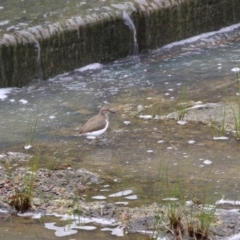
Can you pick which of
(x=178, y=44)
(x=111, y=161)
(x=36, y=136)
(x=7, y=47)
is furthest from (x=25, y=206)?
(x=178, y=44)

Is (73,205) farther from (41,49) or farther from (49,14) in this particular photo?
(49,14)

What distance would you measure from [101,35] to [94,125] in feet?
10.5

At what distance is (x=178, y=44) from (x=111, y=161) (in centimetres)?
455

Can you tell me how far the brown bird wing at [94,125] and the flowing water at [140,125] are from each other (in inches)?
5.8

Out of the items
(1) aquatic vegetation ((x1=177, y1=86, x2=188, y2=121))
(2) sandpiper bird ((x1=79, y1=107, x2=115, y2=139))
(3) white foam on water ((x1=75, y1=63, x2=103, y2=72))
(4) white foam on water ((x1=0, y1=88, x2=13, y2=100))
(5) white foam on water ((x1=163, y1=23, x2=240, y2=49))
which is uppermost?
(2) sandpiper bird ((x1=79, y1=107, x2=115, y2=139))

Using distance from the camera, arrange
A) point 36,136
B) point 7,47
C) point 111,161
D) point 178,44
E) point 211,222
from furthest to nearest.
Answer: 1. point 178,44
2. point 7,47
3. point 36,136
4. point 111,161
5. point 211,222

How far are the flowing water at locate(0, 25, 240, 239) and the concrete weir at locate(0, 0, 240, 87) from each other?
0.16 metres

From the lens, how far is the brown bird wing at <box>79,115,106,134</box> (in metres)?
6.68

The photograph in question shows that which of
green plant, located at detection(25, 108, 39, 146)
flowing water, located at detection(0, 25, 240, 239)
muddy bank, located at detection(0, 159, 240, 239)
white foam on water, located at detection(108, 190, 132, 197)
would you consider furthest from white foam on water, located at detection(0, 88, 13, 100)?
white foam on water, located at detection(108, 190, 132, 197)

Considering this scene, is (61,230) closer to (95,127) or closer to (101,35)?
Answer: (95,127)

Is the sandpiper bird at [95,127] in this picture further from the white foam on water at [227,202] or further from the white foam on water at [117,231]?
the white foam on water at [117,231]

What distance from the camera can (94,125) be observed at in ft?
21.9

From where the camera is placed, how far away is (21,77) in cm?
890

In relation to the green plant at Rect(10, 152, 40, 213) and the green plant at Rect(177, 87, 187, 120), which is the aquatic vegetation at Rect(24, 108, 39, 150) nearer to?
the green plant at Rect(10, 152, 40, 213)
